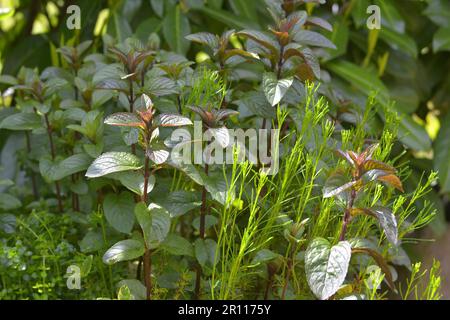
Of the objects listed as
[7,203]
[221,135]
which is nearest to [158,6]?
[7,203]

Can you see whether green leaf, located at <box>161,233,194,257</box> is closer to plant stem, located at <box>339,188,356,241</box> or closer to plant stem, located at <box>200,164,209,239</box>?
plant stem, located at <box>200,164,209,239</box>

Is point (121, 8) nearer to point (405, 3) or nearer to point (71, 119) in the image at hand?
point (71, 119)

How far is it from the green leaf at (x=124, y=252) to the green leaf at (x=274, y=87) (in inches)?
12.2

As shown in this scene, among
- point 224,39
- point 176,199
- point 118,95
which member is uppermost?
point 224,39

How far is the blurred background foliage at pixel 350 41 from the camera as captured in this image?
167 cm

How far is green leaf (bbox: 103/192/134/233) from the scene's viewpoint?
1.12 m

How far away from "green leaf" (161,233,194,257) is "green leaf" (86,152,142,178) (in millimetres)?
134

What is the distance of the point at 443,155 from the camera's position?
1714 millimetres

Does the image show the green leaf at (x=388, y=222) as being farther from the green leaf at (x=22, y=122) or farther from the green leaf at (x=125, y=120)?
the green leaf at (x=22, y=122)

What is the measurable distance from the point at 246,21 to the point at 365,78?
0.32 m

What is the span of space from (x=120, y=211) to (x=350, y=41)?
3.36ft

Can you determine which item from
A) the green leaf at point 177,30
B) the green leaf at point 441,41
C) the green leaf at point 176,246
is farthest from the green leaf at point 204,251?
the green leaf at point 441,41

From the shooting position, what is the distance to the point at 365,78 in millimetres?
1678
